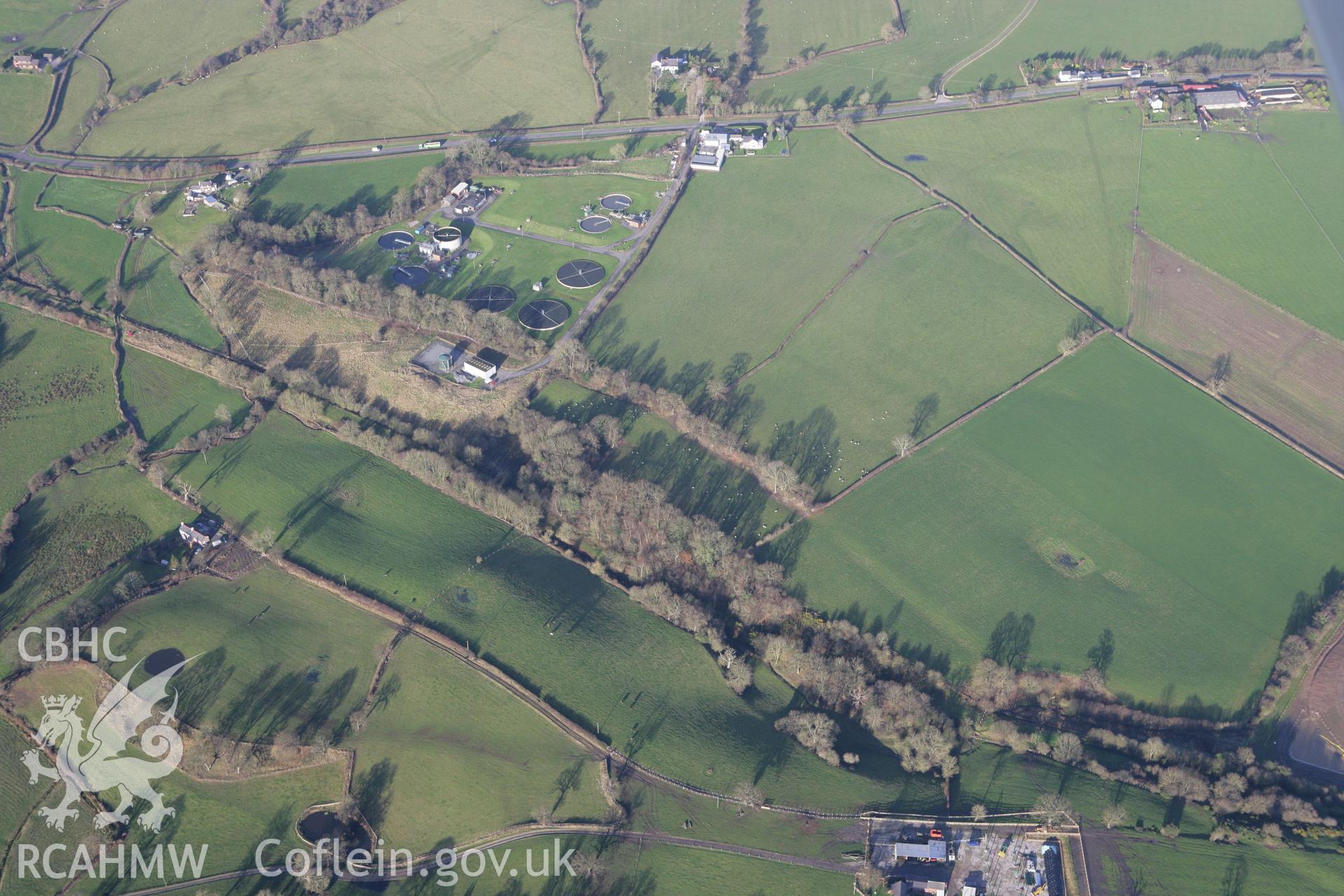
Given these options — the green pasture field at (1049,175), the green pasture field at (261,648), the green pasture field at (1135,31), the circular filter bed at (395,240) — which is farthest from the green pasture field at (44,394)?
the green pasture field at (1135,31)

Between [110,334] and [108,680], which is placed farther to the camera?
[110,334]

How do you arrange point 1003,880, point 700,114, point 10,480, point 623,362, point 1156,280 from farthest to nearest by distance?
point 700,114, point 1156,280, point 623,362, point 10,480, point 1003,880

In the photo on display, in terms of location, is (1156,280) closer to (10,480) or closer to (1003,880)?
(1003,880)

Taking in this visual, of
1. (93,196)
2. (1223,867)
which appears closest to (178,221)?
(93,196)

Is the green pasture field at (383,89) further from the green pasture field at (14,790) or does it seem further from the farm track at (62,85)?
the green pasture field at (14,790)

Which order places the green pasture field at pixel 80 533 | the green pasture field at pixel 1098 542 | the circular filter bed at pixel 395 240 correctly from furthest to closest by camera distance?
the circular filter bed at pixel 395 240 → the green pasture field at pixel 80 533 → the green pasture field at pixel 1098 542

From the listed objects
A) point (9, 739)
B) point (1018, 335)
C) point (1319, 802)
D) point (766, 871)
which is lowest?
point (9, 739)

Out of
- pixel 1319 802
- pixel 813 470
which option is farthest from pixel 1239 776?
pixel 813 470
